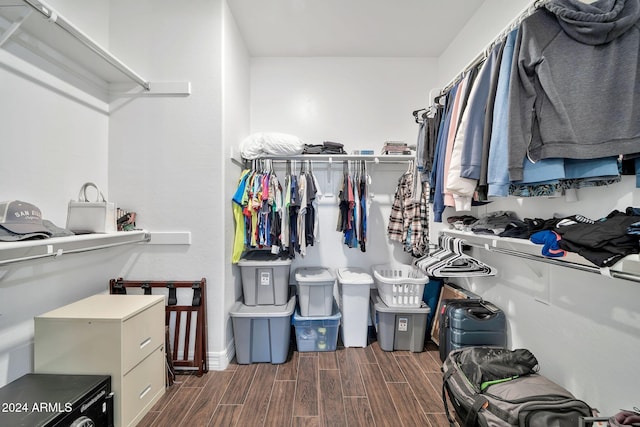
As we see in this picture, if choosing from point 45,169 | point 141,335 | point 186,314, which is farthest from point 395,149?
point 45,169

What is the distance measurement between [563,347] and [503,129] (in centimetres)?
133

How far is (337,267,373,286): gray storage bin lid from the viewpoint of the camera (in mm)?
2352

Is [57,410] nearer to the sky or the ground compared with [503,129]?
nearer to the ground

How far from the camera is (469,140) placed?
1356 mm

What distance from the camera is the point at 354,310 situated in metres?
2.38

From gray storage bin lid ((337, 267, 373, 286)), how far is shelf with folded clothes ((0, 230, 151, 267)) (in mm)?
1765

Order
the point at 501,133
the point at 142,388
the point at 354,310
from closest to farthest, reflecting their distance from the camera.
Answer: the point at 501,133
the point at 142,388
the point at 354,310

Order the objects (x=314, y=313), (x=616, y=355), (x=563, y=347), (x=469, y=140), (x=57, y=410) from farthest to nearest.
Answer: (x=314, y=313)
(x=563, y=347)
(x=469, y=140)
(x=616, y=355)
(x=57, y=410)

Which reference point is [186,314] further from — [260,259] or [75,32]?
[75,32]

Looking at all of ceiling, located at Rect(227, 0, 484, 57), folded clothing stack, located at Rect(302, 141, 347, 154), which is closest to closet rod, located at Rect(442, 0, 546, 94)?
ceiling, located at Rect(227, 0, 484, 57)

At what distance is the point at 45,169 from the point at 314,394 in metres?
2.28

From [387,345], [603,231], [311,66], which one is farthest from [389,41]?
[387,345]

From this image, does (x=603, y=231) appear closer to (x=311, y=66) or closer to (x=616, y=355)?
(x=616, y=355)

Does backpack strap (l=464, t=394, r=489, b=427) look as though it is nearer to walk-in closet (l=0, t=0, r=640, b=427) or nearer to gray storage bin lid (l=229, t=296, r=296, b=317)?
walk-in closet (l=0, t=0, r=640, b=427)
